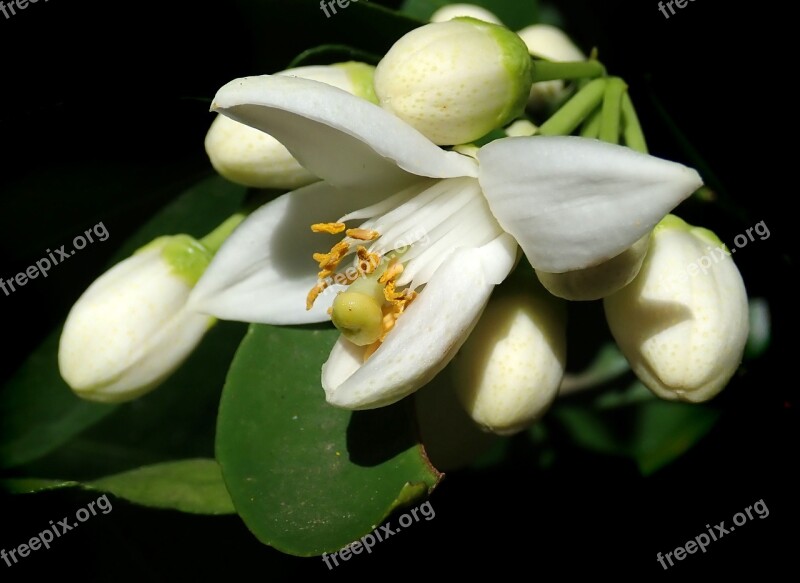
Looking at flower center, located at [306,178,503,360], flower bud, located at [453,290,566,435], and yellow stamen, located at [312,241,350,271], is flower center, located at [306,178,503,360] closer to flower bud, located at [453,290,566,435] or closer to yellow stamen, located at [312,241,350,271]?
yellow stamen, located at [312,241,350,271]

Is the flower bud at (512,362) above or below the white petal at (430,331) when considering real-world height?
below

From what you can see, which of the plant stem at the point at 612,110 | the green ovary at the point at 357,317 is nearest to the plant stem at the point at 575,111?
the plant stem at the point at 612,110

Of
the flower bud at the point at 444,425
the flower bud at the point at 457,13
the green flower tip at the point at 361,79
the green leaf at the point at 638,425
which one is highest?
the green flower tip at the point at 361,79

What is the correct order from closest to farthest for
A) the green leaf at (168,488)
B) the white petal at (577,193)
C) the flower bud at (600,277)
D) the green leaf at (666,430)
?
the white petal at (577,193) → the flower bud at (600,277) → the green leaf at (168,488) → the green leaf at (666,430)

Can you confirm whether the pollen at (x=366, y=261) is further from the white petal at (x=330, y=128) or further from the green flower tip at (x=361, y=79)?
the green flower tip at (x=361, y=79)

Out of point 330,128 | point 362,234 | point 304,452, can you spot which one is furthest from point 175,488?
point 330,128

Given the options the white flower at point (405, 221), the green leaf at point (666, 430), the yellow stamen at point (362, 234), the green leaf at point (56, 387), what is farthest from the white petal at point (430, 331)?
the green leaf at point (666, 430)

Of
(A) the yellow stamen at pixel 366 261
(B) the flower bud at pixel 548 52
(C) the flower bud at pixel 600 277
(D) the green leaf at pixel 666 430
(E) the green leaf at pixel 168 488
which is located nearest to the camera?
(C) the flower bud at pixel 600 277

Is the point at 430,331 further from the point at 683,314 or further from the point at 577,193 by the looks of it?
the point at 683,314

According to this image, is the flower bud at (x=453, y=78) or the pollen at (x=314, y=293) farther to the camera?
the pollen at (x=314, y=293)
